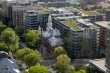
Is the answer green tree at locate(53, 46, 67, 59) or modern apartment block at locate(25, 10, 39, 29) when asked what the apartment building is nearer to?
modern apartment block at locate(25, 10, 39, 29)

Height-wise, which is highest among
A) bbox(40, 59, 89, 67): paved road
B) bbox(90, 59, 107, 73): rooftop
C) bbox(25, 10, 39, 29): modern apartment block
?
bbox(25, 10, 39, 29): modern apartment block

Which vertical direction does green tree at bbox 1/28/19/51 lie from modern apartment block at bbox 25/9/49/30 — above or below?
below

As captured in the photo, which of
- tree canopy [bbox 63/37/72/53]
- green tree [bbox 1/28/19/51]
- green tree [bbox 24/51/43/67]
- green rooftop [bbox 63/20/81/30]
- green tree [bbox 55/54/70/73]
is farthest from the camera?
green tree [bbox 1/28/19/51]

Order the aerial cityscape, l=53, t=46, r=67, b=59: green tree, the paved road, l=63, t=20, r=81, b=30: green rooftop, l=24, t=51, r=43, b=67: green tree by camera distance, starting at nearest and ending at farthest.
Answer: the aerial cityscape → l=24, t=51, r=43, b=67: green tree → l=53, t=46, r=67, b=59: green tree → the paved road → l=63, t=20, r=81, b=30: green rooftop

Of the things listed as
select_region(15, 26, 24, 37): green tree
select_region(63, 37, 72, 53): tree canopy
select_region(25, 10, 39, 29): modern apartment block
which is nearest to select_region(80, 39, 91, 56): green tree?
select_region(63, 37, 72, 53): tree canopy

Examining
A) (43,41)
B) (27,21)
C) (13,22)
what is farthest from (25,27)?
(43,41)

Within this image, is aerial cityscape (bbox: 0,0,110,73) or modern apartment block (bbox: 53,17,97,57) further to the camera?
modern apartment block (bbox: 53,17,97,57)

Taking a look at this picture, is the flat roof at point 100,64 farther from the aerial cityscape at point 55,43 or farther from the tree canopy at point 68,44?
the tree canopy at point 68,44

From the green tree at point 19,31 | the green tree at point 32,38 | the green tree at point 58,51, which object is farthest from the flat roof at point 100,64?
the green tree at point 19,31
